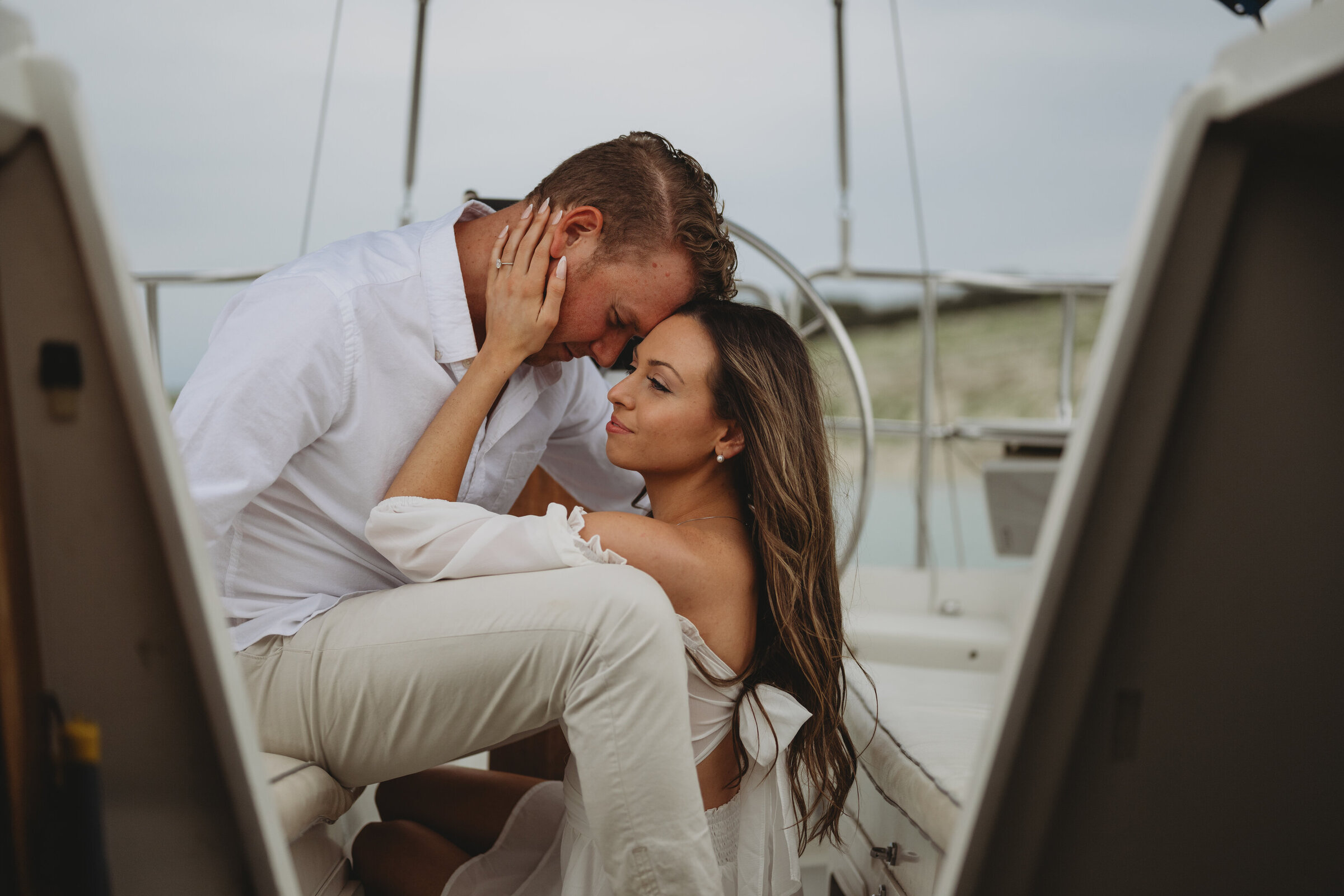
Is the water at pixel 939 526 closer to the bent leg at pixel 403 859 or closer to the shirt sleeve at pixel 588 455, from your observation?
the shirt sleeve at pixel 588 455

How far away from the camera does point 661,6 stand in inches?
158

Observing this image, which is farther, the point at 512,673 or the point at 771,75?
the point at 771,75

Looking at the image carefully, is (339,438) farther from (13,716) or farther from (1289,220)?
(1289,220)

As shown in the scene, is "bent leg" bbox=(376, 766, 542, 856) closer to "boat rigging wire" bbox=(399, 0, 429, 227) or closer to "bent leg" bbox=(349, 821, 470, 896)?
"bent leg" bbox=(349, 821, 470, 896)

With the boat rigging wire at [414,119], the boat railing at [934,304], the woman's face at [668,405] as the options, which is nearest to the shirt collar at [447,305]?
the woman's face at [668,405]

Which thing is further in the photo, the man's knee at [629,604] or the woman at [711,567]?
the woman at [711,567]

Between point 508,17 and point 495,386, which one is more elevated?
point 508,17

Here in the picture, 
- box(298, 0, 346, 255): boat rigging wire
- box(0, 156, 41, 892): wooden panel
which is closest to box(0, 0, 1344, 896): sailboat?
box(0, 156, 41, 892): wooden panel

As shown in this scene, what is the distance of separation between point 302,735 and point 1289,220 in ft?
3.59

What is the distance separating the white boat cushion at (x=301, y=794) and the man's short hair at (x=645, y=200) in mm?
777

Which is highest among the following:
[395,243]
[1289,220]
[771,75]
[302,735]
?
[771,75]

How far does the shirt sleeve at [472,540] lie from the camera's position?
3.73ft

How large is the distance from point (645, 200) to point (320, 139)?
1.64 m

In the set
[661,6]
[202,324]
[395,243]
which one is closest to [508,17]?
[661,6]
